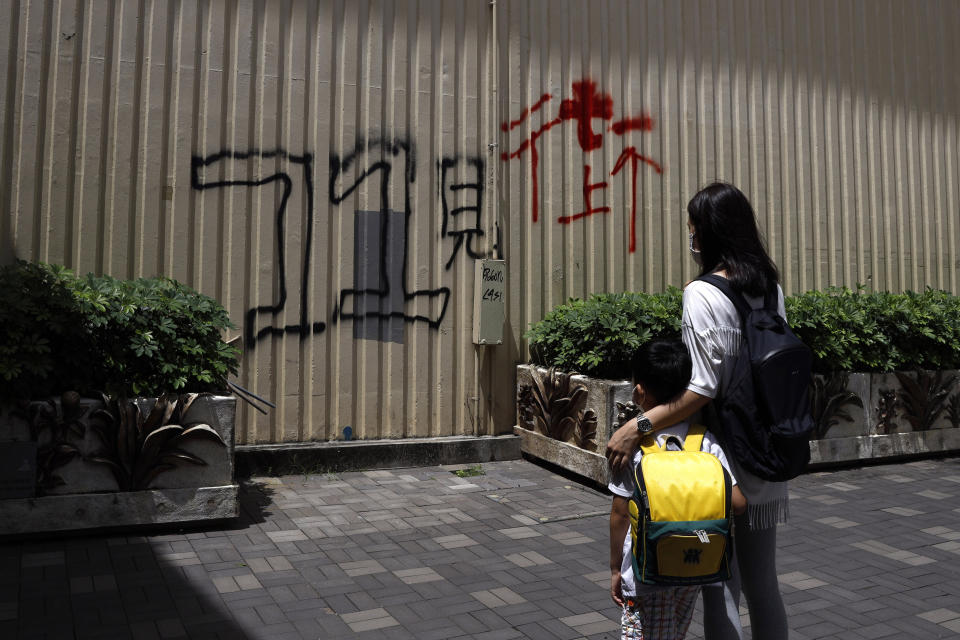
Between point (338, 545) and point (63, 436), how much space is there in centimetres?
183

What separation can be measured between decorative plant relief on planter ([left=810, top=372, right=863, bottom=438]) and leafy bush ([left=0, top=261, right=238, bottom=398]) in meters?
5.21

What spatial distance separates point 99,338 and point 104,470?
0.84 metres

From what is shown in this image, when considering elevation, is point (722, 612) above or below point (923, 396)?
below

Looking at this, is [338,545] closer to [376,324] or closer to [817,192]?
[376,324]

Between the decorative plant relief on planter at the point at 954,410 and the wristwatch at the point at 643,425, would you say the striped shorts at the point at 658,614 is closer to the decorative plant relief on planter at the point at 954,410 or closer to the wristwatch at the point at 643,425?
A: the wristwatch at the point at 643,425

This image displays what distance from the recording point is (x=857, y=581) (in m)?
4.60

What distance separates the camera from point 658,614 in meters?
2.56

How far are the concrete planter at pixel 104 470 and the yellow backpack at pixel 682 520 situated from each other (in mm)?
3607

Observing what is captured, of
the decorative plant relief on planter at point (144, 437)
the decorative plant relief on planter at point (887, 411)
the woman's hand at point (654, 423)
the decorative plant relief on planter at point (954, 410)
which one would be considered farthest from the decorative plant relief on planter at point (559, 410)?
the decorative plant relief on planter at point (954, 410)

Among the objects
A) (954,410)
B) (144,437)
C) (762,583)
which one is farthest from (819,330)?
(144,437)

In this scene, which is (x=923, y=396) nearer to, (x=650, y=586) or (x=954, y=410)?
(x=954, y=410)

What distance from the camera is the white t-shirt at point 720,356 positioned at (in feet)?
8.67

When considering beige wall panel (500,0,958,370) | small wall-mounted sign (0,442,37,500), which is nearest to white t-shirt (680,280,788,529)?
small wall-mounted sign (0,442,37,500)

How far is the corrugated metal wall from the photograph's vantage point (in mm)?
6422
